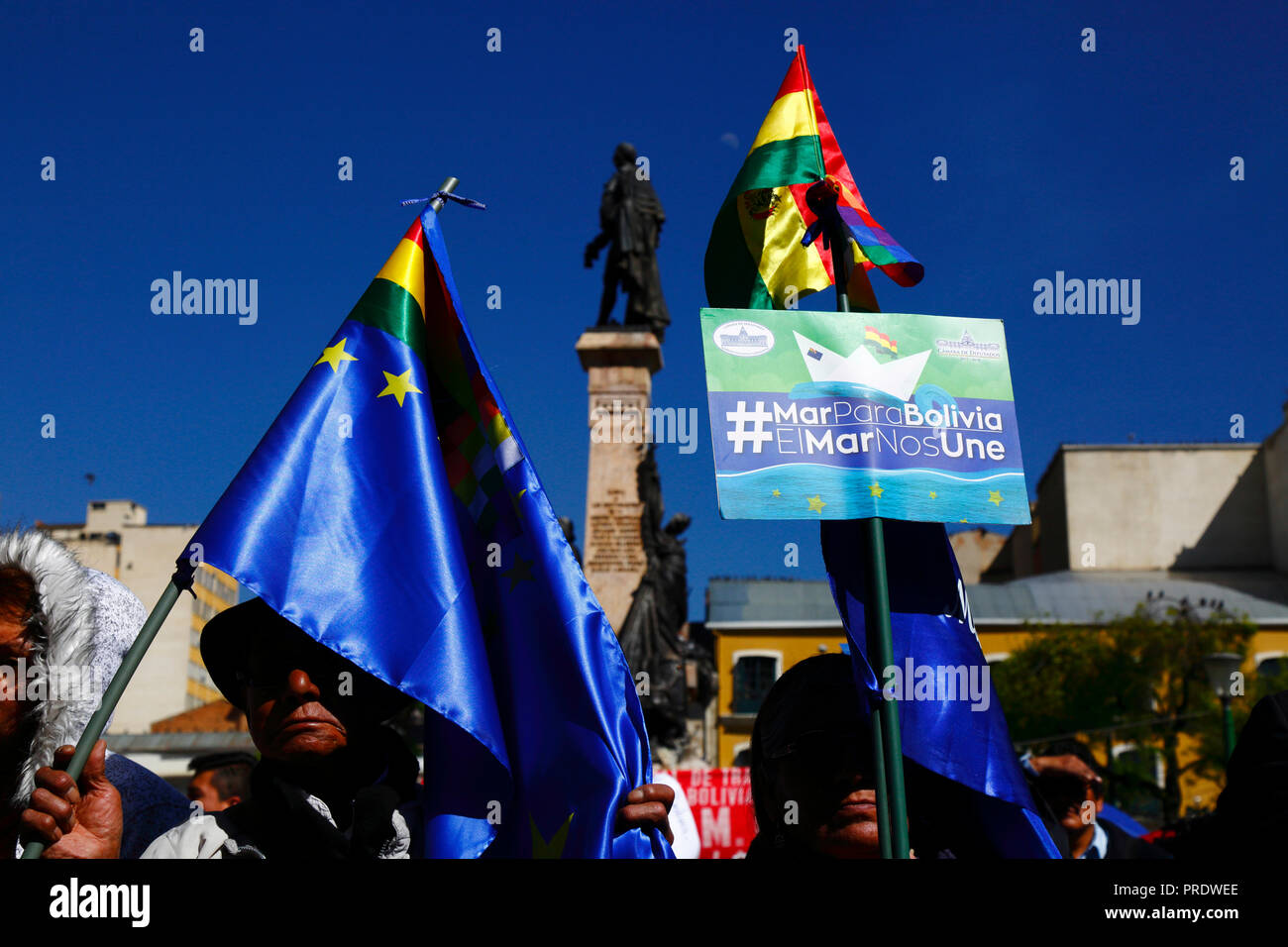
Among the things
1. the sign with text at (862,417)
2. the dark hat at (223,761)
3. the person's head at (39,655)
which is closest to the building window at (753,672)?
the dark hat at (223,761)

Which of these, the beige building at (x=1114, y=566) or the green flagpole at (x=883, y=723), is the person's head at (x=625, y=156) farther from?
the beige building at (x=1114, y=566)

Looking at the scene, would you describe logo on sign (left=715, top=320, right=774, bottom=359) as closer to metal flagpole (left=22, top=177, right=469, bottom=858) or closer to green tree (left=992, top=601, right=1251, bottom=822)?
metal flagpole (left=22, top=177, right=469, bottom=858)

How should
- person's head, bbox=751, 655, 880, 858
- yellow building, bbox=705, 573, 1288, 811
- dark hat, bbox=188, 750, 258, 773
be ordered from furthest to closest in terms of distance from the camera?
1. yellow building, bbox=705, 573, 1288, 811
2. dark hat, bbox=188, 750, 258, 773
3. person's head, bbox=751, 655, 880, 858

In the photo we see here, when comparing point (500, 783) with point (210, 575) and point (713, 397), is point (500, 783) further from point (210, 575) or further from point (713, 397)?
point (210, 575)

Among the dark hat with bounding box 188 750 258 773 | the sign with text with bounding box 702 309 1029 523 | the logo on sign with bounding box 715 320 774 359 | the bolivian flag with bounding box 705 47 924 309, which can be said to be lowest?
the dark hat with bounding box 188 750 258 773

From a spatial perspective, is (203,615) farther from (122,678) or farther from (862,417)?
(862,417)

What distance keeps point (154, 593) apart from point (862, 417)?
167 ft

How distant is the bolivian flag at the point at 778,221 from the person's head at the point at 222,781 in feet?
10.4

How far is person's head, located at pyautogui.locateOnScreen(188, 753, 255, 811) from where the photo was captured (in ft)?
18.2

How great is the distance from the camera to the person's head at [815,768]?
8.45 feet

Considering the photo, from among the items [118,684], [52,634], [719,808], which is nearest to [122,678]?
[118,684]

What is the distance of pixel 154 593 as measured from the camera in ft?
164

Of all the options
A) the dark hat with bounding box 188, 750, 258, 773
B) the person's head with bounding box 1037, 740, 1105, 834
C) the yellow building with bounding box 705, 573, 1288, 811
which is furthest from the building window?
the person's head with bounding box 1037, 740, 1105, 834
